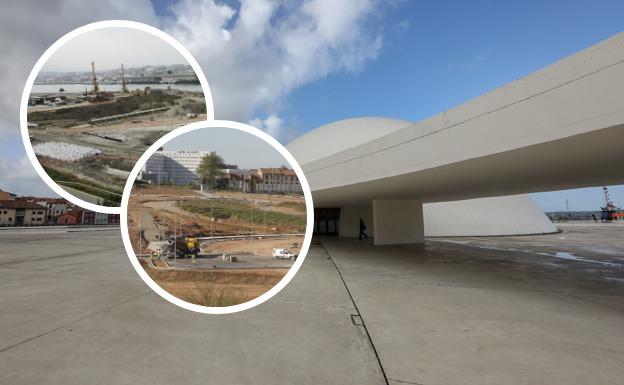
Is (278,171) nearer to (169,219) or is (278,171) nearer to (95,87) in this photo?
(169,219)

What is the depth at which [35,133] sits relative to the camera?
6.67 ft

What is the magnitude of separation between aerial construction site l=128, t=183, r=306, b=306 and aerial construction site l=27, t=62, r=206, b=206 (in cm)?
30

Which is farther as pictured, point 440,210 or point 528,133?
point 440,210

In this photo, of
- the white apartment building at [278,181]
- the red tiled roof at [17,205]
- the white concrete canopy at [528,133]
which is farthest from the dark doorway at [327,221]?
the red tiled roof at [17,205]

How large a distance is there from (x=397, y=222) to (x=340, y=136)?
9621mm

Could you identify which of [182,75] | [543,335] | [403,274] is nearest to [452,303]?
[543,335]

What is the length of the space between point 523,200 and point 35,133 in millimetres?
28961

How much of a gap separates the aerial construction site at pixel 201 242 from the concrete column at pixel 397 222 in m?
12.8

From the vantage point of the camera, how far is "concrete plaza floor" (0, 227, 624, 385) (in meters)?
2.71

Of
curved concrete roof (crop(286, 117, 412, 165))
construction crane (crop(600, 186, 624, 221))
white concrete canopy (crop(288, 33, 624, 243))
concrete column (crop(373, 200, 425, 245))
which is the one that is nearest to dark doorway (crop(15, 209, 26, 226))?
curved concrete roof (crop(286, 117, 412, 165))

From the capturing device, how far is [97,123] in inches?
80.4

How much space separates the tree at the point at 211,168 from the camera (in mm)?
2074

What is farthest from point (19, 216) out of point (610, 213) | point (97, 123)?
point (610, 213)

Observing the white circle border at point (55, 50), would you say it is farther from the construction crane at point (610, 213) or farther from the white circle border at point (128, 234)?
the construction crane at point (610, 213)
